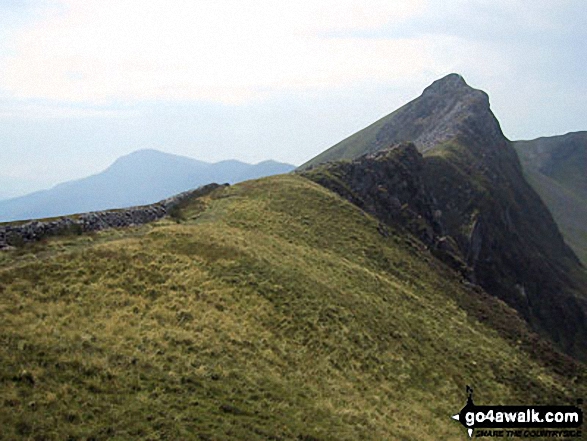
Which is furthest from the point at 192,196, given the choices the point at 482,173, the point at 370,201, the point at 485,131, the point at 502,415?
the point at 485,131

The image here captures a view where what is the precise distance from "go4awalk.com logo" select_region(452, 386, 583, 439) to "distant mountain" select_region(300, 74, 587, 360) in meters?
33.2

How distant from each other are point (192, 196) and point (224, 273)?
3084cm

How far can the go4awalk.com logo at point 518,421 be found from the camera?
87.5 ft

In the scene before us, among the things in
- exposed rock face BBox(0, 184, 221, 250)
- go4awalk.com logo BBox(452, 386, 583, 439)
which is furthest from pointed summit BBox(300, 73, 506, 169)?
go4awalk.com logo BBox(452, 386, 583, 439)

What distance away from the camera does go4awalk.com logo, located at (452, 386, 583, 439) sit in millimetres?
26656

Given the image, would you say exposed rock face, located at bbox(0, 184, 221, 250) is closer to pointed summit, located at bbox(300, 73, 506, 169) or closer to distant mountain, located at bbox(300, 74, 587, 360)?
distant mountain, located at bbox(300, 74, 587, 360)

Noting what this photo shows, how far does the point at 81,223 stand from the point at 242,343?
845 inches

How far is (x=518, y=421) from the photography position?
2917 centimetres

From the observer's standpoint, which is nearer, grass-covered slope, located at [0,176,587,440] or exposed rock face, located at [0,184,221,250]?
grass-covered slope, located at [0,176,587,440]

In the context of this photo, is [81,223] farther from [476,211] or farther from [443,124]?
[443,124]

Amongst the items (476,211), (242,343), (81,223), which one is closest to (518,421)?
→ (242,343)

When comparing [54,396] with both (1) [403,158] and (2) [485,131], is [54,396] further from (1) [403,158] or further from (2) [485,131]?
(2) [485,131]

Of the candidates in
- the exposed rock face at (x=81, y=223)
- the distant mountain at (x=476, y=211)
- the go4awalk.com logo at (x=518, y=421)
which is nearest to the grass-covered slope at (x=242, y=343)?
the go4awalk.com logo at (x=518, y=421)

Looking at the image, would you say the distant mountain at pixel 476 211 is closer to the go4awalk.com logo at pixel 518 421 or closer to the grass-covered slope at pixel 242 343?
the grass-covered slope at pixel 242 343
